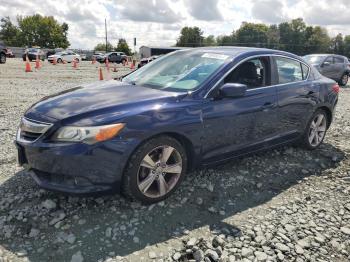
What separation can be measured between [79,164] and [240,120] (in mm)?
1999

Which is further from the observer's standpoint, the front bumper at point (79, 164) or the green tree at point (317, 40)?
the green tree at point (317, 40)

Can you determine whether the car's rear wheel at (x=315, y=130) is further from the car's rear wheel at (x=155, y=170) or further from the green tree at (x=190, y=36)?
the green tree at (x=190, y=36)

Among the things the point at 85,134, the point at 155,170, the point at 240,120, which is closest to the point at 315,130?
the point at 240,120

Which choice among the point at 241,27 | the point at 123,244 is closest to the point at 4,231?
the point at 123,244

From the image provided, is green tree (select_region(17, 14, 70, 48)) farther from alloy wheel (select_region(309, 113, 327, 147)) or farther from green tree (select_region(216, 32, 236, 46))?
alloy wheel (select_region(309, 113, 327, 147))

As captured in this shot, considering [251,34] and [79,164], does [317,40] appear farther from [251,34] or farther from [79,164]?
[79,164]

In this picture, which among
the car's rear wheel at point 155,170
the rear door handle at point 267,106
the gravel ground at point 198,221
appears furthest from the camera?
the rear door handle at point 267,106

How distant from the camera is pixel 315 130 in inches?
226

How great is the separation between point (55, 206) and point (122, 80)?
6.28 ft

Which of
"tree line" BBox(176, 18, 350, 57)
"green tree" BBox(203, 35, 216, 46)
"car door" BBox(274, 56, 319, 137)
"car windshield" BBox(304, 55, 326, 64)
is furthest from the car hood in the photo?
"green tree" BBox(203, 35, 216, 46)

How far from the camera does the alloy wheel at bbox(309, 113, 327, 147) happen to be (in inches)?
224

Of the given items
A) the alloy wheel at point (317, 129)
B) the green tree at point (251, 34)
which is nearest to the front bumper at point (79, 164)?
the alloy wheel at point (317, 129)

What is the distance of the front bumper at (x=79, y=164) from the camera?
3246mm

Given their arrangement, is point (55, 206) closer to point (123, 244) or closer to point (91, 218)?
point (91, 218)
